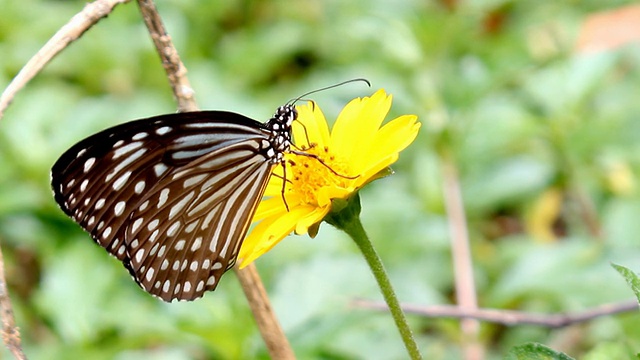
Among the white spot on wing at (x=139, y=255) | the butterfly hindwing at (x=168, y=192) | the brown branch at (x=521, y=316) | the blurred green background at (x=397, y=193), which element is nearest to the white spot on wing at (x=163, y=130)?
the butterfly hindwing at (x=168, y=192)

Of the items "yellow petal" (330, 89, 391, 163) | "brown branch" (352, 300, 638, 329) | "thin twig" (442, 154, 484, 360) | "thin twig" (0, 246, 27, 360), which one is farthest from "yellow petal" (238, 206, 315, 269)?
"thin twig" (442, 154, 484, 360)

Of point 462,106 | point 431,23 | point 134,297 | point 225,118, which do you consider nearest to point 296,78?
point 431,23

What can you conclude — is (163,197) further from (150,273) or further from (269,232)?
(269,232)

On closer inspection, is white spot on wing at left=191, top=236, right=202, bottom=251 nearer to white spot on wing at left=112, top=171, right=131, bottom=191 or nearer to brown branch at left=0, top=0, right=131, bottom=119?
white spot on wing at left=112, top=171, right=131, bottom=191

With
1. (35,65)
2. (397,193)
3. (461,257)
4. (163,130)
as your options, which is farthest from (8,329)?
(397,193)

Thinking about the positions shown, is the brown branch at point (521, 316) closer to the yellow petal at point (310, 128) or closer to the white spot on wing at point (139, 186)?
the yellow petal at point (310, 128)

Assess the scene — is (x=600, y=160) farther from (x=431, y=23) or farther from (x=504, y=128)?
(x=431, y=23)
